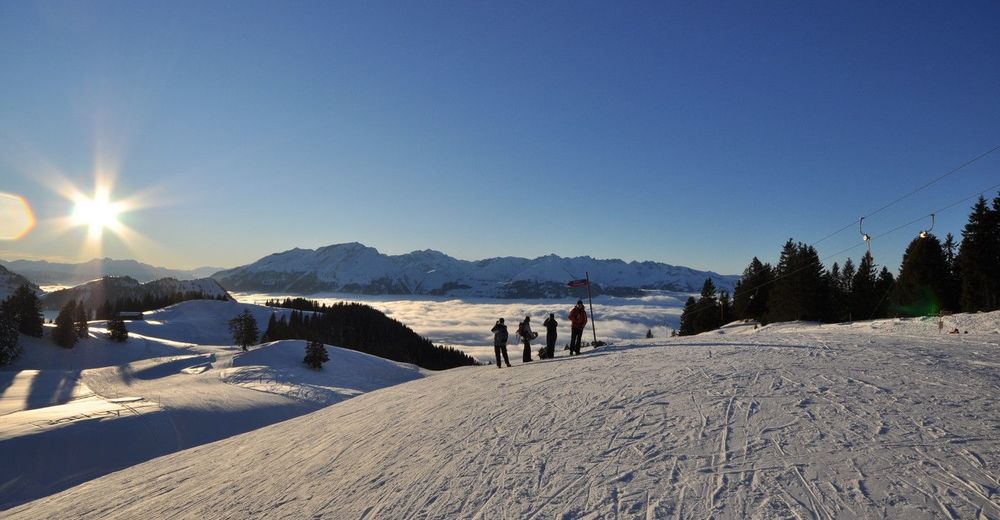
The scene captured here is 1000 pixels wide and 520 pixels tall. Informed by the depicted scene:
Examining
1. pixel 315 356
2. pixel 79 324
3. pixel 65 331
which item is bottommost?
pixel 315 356

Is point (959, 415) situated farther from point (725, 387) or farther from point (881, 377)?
point (725, 387)

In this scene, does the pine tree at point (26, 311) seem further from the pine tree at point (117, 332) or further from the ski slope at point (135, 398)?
the pine tree at point (117, 332)

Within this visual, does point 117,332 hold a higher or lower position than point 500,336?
lower

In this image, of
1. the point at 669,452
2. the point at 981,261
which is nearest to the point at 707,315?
the point at 981,261

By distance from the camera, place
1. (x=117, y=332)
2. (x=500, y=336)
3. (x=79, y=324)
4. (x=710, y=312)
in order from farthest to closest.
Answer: (x=710, y=312) < (x=117, y=332) < (x=79, y=324) < (x=500, y=336)

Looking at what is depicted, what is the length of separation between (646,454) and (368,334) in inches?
5128

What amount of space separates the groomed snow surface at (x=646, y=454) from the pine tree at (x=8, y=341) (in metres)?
59.2

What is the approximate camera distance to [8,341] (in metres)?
51.6

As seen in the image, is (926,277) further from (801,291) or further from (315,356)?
(315,356)

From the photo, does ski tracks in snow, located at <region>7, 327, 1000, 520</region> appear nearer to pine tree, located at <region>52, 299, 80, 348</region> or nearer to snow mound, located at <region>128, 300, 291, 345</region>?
pine tree, located at <region>52, 299, 80, 348</region>

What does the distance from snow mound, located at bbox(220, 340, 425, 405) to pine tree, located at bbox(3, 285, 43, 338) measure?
104 ft

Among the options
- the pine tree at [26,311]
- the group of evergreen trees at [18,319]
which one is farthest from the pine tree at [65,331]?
the group of evergreen trees at [18,319]

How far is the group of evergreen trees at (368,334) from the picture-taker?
11662cm

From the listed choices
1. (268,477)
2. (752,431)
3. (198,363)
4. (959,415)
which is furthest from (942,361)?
(198,363)
